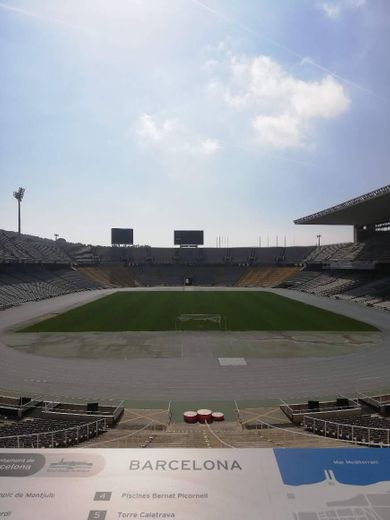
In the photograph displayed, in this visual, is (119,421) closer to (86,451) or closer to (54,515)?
(86,451)

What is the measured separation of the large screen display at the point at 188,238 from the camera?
117 m

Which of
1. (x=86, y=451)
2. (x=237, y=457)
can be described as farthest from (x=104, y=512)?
(x=237, y=457)

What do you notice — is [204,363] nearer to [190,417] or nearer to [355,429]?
[190,417]

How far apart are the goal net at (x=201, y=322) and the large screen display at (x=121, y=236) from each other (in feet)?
246

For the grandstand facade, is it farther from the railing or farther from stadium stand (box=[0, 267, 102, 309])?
the railing

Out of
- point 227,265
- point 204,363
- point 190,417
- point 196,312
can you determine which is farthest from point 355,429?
point 227,265

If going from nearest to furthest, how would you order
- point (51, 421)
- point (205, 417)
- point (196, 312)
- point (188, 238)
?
point (51, 421), point (205, 417), point (196, 312), point (188, 238)

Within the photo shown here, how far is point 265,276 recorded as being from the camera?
101625 millimetres

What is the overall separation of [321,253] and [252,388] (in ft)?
274

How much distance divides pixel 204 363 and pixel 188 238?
90.9 m

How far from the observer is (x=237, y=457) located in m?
7.33

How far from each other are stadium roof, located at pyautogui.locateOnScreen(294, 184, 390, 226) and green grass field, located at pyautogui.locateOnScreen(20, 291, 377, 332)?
1758 centimetres

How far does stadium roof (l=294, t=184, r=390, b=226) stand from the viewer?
2234 inches

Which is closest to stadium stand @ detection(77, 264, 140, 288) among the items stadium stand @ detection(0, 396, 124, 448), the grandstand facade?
the grandstand facade
